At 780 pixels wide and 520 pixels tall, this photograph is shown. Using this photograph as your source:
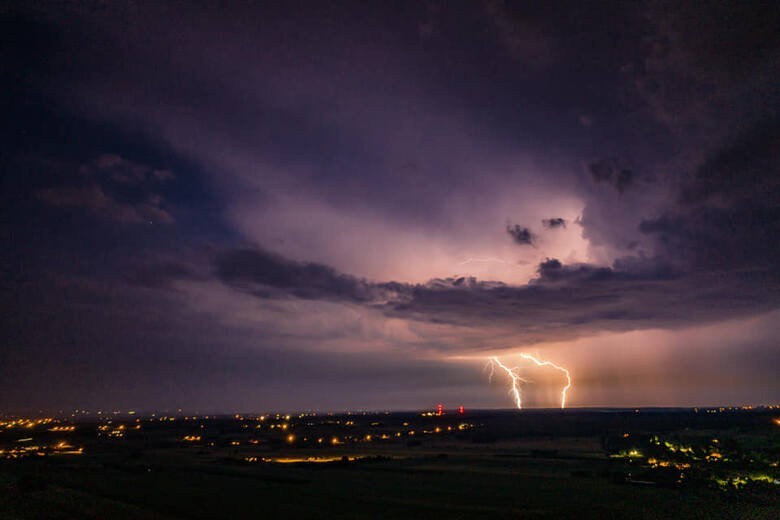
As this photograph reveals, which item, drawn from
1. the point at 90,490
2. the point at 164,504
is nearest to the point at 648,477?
the point at 164,504

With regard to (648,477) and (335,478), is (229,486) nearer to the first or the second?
(335,478)

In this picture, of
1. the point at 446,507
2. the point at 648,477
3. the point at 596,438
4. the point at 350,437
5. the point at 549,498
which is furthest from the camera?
the point at 350,437

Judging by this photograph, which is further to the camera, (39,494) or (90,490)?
(90,490)

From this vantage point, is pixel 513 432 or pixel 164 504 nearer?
pixel 164 504

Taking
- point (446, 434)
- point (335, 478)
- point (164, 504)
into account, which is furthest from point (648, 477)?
point (446, 434)

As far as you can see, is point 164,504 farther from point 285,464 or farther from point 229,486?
point 285,464

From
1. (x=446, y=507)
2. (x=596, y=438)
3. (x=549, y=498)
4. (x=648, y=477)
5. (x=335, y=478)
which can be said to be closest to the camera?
(x=446, y=507)

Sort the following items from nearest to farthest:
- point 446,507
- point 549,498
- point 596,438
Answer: point 446,507 < point 549,498 < point 596,438

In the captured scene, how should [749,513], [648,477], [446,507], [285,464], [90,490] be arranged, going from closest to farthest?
[749,513] → [446,507] → [90,490] → [648,477] → [285,464]

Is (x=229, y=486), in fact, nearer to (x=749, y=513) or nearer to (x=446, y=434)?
(x=749, y=513)
